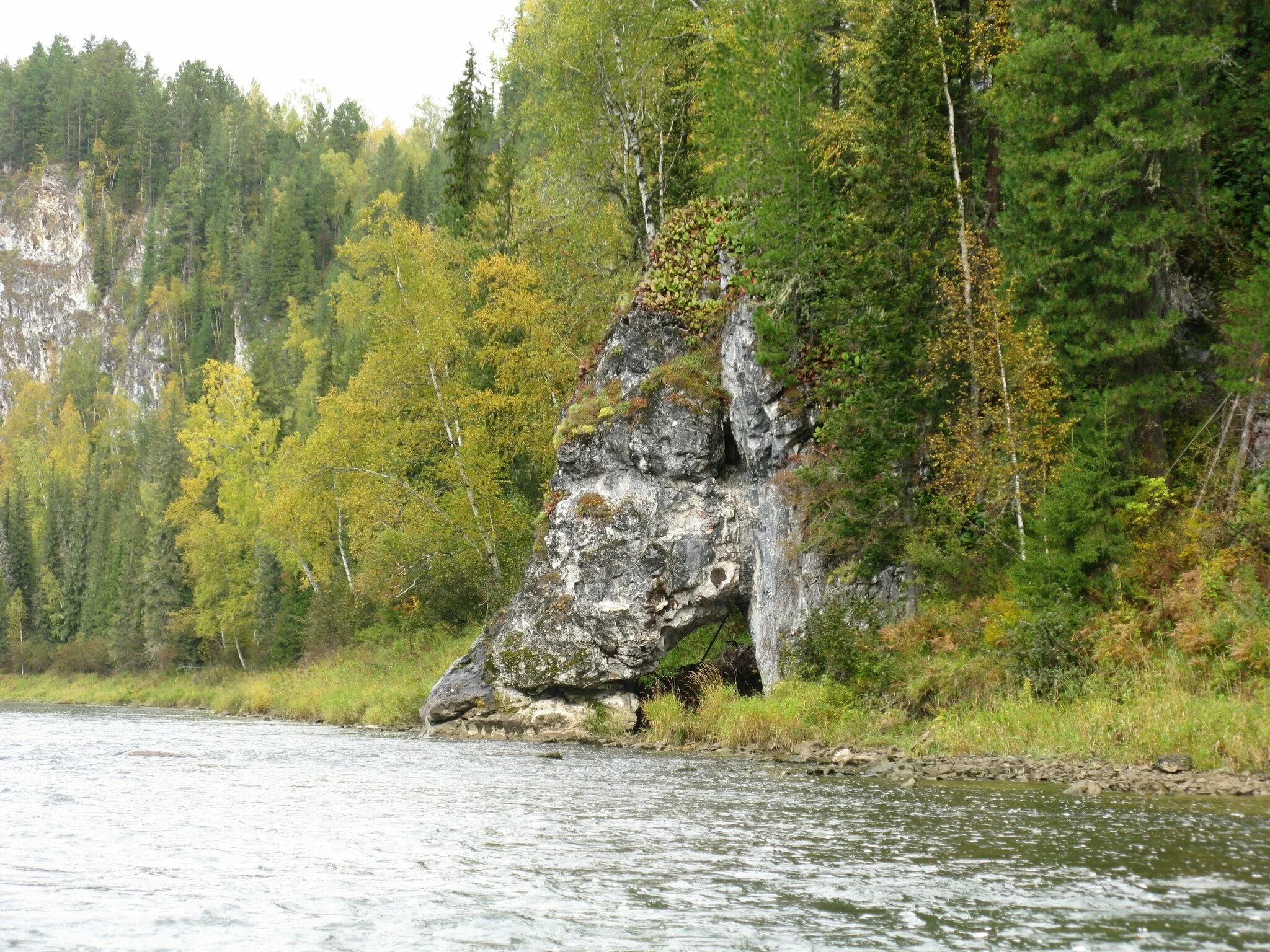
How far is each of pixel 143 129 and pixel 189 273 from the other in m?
35.6

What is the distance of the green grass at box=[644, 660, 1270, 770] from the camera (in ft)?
47.4

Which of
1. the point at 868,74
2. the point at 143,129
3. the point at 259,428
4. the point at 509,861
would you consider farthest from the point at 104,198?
the point at 509,861

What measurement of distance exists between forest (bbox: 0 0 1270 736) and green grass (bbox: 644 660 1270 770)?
1.67 feet

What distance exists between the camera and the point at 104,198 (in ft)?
520

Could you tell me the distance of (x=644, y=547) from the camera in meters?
27.5

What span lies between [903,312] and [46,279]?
166 metres

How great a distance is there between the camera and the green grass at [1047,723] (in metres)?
14.5

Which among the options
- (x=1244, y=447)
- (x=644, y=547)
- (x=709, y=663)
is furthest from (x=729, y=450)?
(x=1244, y=447)

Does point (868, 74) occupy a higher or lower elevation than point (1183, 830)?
higher

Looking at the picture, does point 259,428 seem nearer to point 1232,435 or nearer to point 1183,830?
point 1232,435

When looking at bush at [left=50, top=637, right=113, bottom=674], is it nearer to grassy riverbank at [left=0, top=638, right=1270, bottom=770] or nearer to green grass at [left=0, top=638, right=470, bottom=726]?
green grass at [left=0, top=638, right=470, bottom=726]

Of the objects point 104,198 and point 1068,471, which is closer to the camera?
point 1068,471

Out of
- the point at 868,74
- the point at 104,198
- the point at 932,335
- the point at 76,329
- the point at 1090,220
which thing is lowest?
the point at 932,335

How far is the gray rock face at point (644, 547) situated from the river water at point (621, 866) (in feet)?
32.6
